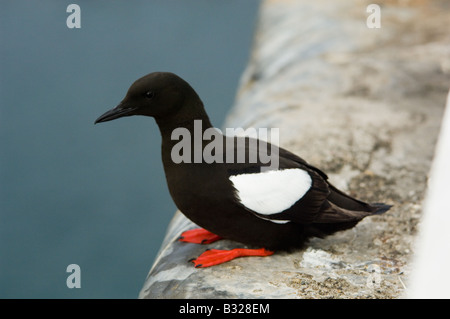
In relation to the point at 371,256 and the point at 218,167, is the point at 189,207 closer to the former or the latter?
the point at 218,167

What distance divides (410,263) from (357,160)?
1.15 m

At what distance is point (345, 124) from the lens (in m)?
4.25

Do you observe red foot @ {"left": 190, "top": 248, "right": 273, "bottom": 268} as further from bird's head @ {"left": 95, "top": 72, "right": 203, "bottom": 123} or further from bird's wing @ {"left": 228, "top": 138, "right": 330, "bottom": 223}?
bird's head @ {"left": 95, "top": 72, "right": 203, "bottom": 123}

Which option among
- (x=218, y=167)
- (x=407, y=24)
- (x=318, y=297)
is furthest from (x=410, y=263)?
(x=407, y=24)

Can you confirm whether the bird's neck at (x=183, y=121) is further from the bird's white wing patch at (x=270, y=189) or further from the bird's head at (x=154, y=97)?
the bird's white wing patch at (x=270, y=189)

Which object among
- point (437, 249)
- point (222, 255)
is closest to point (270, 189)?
point (222, 255)

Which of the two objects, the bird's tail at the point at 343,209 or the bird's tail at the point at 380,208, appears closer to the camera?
the bird's tail at the point at 343,209

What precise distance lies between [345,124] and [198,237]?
176cm

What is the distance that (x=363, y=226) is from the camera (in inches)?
122

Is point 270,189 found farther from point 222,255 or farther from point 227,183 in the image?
point 222,255

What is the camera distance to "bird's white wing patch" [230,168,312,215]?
256 centimetres

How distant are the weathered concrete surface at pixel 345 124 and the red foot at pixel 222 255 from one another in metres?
0.03

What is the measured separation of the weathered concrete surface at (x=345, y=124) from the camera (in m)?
2.62

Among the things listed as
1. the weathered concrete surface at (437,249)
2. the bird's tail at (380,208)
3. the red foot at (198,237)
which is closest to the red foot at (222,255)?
the red foot at (198,237)
